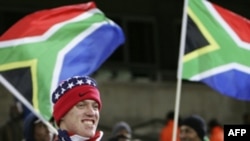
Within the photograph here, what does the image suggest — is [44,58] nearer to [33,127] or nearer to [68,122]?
[33,127]

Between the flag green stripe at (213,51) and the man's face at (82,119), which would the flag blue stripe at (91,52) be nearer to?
the flag green stripe at (213,51)

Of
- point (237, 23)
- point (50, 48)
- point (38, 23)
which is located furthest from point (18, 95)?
point (237, 23)

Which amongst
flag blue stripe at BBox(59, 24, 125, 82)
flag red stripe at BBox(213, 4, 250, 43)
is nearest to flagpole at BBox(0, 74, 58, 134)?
flag blue stripe at BBox(59, 24, 125, 82)

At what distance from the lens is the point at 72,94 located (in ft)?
17.3

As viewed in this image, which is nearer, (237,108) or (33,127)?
(33,127)

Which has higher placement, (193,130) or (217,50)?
(217,50)

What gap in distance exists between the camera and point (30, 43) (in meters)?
8.74

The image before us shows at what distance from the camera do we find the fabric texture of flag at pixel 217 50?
8.59 m

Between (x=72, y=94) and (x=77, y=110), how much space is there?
10 cm

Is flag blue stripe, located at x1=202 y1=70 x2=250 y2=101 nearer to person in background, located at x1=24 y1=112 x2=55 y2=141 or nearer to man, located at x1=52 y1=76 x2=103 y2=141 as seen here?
person in background, located at x1=24 y1=112 x2=55 y2=141

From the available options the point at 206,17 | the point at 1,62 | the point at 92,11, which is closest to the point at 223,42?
the point at 206,17

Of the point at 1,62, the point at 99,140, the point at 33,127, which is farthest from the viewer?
the point at 1,62

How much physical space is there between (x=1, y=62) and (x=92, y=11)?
1.22 meters

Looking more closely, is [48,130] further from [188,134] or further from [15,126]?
[15,126]
